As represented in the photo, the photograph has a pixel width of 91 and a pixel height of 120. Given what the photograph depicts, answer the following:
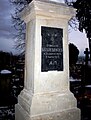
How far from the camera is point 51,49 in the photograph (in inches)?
182

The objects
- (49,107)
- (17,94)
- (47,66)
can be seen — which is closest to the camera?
(49,107)

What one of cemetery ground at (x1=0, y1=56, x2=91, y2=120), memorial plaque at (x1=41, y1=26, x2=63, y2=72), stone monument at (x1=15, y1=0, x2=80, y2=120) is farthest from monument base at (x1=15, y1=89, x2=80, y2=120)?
cemetery ground at (x1=0, y1=56, x2=91, y2=120)

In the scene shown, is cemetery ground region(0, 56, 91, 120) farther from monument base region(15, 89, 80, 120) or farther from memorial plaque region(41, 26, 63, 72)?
memorial plaque region(41, 26, 63, 72)

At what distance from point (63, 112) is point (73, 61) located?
13.3 meters

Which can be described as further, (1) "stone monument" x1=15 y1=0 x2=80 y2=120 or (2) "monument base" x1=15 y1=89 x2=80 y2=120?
(1) "stone monument" x1=15 y1=0 x2=80 y2=120

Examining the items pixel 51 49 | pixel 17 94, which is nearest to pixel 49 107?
pixel 51 49

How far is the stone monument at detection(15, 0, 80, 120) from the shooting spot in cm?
438

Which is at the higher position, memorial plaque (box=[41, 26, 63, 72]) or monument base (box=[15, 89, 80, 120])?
memorial plaque (box=[41, 26, 63, 72])

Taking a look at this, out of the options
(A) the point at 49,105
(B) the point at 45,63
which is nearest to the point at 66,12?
(B) the point at 45,63

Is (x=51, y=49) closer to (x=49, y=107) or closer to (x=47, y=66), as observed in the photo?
(x=47, y=66)

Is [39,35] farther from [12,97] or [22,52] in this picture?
[22,52]

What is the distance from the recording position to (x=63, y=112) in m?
4.55

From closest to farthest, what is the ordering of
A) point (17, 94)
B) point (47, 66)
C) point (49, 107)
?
1. point (49, 107)
2. point (47, 66)
3. point (17, 94)

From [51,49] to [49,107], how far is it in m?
1.35
